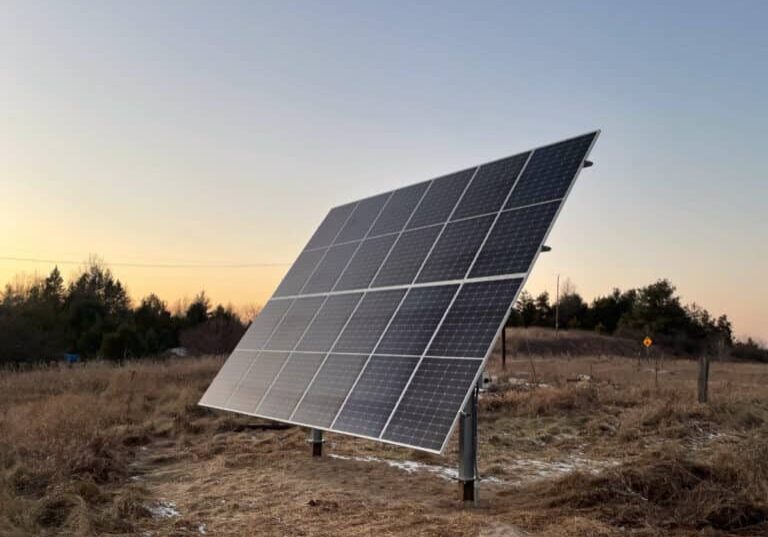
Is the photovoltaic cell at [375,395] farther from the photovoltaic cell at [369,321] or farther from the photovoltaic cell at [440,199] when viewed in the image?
the photovoltaic cell at [440,199]

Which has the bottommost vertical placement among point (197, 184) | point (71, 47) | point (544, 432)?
point (544, 432)

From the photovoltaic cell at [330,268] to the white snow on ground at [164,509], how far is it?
4944mm

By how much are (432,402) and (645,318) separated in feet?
205

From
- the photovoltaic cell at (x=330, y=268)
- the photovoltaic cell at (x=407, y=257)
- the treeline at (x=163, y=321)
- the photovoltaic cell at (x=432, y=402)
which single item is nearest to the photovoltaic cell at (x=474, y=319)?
the photovoltaic cell at (x=432, y=402)

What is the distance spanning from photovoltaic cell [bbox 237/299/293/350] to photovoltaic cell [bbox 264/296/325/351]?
285 mm

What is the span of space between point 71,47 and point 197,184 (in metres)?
5.95

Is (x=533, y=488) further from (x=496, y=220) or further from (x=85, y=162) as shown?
(x=85, y=162)

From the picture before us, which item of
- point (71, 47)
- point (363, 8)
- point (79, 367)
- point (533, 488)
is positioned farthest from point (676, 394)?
point (79, 367)

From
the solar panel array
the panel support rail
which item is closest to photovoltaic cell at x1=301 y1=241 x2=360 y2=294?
the solar panel array

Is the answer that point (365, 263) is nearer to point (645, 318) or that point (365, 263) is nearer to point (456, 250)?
point (456, 250)

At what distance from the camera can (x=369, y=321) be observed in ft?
32.5

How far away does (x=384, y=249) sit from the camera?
36.8 ft

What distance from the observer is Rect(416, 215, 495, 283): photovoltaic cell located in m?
9.00

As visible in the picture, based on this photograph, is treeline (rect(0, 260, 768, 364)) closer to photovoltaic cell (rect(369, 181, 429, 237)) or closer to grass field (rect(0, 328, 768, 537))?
grass field (rect(0, 328, 768, 537))
